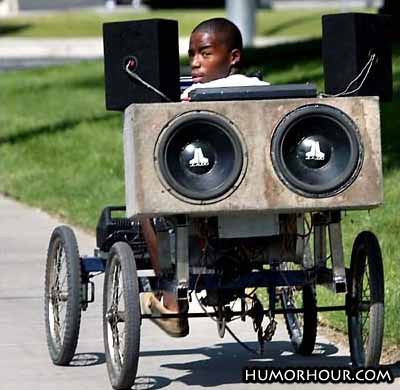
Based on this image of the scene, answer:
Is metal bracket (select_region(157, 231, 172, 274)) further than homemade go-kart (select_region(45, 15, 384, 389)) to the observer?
Yes

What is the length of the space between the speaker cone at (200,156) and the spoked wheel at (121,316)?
444mm

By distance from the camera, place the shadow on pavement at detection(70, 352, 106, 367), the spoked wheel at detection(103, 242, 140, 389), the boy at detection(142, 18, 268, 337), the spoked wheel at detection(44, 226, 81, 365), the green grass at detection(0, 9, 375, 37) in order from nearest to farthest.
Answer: the spoked wheel at detection(103, 242, 140, 389)
the boy at detection(142, 18, 268, 337)
the spoked wheel at detection(44, 226, 81, 365)
the shadow on pavement at detection(70, 352, 106, 367)
the green grass at detection(0, 9, 375, 37)

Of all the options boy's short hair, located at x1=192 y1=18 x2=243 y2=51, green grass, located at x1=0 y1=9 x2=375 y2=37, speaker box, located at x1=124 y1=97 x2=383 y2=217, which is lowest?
speaker box, located at x1=124 y1=97 x2=383 y2=217

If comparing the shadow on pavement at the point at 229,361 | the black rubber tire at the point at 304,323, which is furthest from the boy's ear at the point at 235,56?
the shadow on pavement at the point at 229,361

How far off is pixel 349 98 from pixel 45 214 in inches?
255

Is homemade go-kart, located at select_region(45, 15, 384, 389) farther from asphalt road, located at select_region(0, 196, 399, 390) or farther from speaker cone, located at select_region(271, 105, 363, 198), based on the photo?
asphalt road, located at select_region(0, 196, 399, 390)

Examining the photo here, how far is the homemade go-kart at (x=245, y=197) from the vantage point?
A: 6531 mm

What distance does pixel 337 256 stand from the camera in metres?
6.86

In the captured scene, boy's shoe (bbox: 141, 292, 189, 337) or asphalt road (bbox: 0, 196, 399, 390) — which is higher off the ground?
boy's shoe (bbox: 141, 292, 189, 337)

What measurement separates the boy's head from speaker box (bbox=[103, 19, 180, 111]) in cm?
43

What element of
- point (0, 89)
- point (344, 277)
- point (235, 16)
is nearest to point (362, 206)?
point (344, 277)

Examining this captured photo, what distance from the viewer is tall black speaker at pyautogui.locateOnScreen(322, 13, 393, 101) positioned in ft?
22.4

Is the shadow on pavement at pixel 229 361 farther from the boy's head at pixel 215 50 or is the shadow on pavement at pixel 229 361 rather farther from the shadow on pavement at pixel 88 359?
the boy's head at pixel 215 50

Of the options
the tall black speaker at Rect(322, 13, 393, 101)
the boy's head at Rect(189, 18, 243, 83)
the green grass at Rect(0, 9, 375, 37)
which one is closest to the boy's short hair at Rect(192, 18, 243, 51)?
the boy's head at Rect(189, 18, 243, 83)
